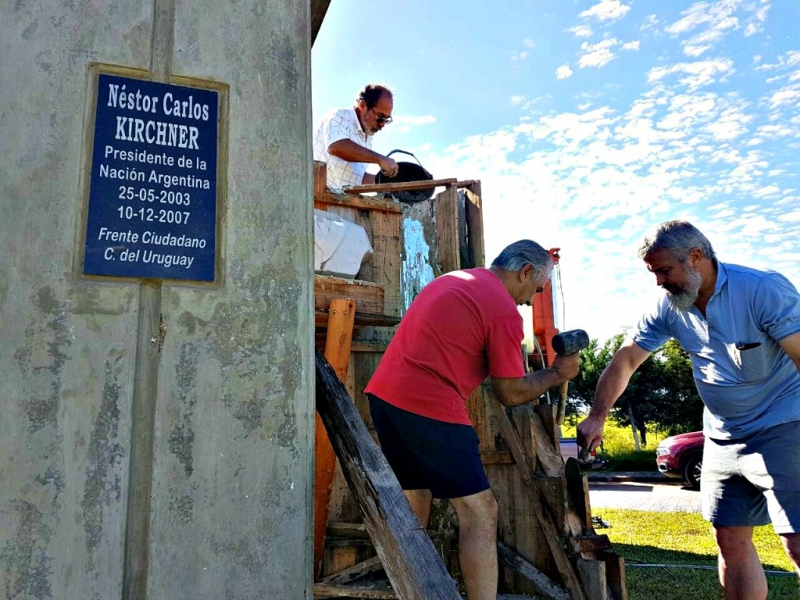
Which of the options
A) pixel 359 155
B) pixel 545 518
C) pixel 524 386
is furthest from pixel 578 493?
pixel 359 155

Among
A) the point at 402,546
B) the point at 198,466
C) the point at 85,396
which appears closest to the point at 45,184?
the point at 85,396

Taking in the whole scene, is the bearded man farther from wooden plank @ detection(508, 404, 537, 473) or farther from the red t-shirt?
the red t-shirt

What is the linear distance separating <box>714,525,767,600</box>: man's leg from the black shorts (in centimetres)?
140

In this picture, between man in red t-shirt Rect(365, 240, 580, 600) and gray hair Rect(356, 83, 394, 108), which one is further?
gray hair Rect(356, 83, 394, 108)

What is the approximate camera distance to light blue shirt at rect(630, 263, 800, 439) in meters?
3.21

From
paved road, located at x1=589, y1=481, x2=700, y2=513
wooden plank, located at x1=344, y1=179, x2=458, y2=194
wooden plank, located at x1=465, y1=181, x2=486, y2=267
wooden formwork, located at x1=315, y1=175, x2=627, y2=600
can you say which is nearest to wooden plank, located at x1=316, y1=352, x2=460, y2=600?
wooden formwork, located at x1=315, y1=175, x2=627, y2=600

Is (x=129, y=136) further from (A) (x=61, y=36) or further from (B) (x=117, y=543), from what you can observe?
(B) (x=117, y=543)

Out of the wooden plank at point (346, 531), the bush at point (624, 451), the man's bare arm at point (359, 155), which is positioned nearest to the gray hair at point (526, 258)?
the man's bare arm at point (359, 155)

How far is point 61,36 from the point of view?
6.56 feet

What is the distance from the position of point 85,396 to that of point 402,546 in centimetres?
99

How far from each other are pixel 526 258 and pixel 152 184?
2010mm

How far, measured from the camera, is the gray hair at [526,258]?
134 inches

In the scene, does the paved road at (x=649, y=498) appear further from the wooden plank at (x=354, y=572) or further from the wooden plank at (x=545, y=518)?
the wooden plank at (x=354, y=572)

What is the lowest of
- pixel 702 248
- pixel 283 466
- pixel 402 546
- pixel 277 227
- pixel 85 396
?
pixel 402 546
